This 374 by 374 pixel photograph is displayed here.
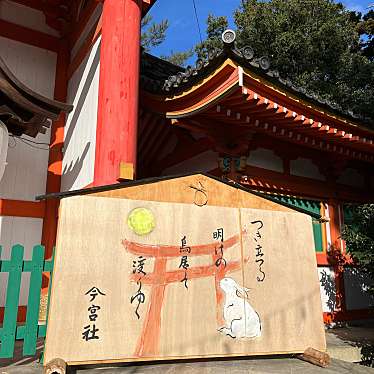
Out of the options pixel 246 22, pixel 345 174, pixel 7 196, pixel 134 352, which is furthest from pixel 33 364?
pixel 246 22

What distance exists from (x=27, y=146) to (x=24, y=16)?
2539 millimetres

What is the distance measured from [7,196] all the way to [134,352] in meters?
3.95

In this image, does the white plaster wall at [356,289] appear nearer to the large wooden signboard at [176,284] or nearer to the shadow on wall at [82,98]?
the large wooden signboard at [176,284]

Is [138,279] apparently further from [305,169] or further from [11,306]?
[305,169]

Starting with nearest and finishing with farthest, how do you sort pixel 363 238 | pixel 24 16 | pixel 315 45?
pixel 363 238 → pixel 24 16 → pixel 315 45

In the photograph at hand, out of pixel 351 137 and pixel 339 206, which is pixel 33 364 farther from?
pixel 339 206

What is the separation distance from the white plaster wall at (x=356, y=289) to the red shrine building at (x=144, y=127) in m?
0.02

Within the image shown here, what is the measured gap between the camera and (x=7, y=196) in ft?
18.4

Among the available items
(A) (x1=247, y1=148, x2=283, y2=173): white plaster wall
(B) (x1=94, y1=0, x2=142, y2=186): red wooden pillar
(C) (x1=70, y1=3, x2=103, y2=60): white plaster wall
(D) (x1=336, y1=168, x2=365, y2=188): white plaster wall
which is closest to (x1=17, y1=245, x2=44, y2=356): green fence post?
(B) (x1=94, y1=0, x2=142, y2=186): red wooden pillar

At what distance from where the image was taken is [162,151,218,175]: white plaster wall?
600 cm

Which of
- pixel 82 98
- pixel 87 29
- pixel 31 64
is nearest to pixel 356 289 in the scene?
pixel 82 98

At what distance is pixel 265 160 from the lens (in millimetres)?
6367

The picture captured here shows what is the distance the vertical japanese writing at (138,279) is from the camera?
2.84 metres

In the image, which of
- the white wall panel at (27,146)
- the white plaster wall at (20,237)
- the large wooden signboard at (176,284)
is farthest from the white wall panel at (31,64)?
the large wooden signboard at (176,284)
